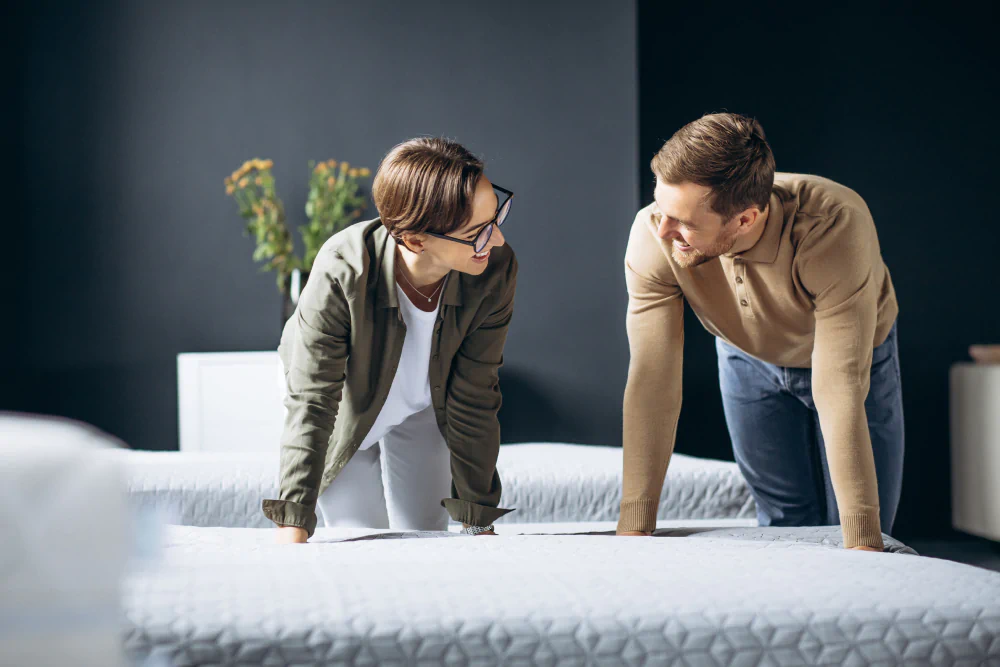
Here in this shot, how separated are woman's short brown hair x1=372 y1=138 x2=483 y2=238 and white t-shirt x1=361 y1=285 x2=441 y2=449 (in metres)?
0.15

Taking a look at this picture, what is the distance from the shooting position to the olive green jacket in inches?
62.7

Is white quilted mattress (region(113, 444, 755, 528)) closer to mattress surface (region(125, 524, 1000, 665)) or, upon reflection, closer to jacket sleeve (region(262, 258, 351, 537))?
jacket sleeve (region(262, 258, 351, 537))

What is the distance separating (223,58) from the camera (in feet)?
12.3

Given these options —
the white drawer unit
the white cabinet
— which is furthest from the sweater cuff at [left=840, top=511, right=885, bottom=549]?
the white cabinet

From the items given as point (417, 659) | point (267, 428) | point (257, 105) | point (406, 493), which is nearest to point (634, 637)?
point (417, 659)

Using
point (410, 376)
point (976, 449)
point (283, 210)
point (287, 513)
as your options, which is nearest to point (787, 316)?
point (410, 376)

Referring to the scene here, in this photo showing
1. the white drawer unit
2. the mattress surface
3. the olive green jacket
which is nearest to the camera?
the mattress surface

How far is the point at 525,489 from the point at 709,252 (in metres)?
0.87

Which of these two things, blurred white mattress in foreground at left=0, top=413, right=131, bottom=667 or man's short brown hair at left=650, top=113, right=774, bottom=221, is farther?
man's short brown hair at left=650, top=113, right=774, bottom=221

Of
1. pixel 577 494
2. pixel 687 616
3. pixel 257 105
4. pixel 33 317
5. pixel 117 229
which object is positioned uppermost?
pixel 257 105

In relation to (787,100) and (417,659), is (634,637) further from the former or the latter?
(787,100)

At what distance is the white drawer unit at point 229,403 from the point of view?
329 cm

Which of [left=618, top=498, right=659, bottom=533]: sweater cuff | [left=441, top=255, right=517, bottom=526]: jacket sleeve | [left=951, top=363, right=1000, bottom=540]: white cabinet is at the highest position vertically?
[left=441, top=255, right=517, bottom=526]: jacket sleeve

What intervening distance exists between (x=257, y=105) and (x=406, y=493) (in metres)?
2.35
